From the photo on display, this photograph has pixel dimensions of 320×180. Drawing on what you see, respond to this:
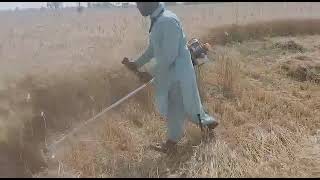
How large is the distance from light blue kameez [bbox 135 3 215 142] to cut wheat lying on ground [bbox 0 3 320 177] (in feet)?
1.18

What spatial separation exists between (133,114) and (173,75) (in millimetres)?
1406

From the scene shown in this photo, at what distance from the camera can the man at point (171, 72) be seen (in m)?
5.11

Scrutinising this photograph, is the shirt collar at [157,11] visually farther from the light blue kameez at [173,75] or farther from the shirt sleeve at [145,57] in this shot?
the shirt sleeve at [145,57]

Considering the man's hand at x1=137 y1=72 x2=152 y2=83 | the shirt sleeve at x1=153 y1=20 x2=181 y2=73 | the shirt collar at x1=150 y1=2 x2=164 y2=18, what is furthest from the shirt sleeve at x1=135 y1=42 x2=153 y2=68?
the shirt collar at x1=150 y1=2 x2=164 y2=18

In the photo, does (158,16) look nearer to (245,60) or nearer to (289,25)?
(245,60)

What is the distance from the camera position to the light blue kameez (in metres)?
5.11

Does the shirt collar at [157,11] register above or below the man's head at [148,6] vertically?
below

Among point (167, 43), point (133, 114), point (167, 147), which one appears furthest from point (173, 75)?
point (133, 114)

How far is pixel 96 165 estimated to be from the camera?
5.27 meters

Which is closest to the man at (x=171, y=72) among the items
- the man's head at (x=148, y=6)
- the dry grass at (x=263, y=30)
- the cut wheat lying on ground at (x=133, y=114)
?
the man's head at (x=148, y=6)

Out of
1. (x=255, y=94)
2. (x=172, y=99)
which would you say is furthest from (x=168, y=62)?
(x=255, y=94)

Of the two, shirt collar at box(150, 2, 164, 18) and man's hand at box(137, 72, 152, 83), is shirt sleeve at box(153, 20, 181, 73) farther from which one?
man's hand at box(137, 72, 152, 83)

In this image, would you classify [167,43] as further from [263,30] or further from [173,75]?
[263,30]

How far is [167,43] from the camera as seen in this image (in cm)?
509
